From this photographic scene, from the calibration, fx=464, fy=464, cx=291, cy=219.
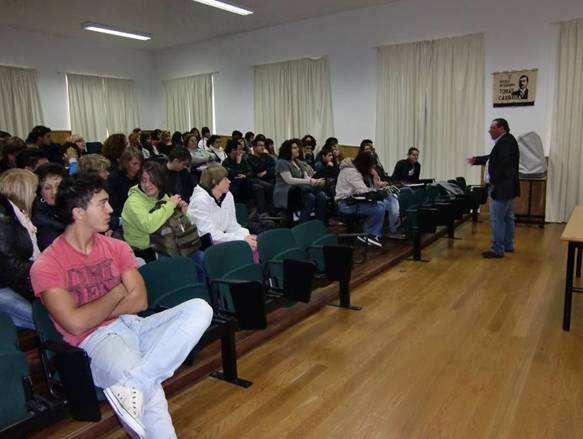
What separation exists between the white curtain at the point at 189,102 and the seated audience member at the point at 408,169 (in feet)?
18.1

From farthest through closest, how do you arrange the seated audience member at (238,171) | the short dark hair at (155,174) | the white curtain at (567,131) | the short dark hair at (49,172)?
the white curtain at (567,131), the seated audience member at (238,171), the short dark hair at (155,174), the short dark hair at (49,172)

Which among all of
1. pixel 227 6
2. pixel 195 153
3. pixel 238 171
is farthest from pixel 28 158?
pixel 227 6

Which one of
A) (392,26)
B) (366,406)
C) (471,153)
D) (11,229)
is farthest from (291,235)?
(392,26)

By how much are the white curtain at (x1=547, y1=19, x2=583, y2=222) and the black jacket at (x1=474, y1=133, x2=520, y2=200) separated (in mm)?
2552

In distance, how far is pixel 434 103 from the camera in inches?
310

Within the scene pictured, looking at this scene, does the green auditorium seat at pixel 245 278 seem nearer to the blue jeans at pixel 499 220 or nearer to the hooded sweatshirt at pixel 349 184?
the hooded sweatshirt at pixel 349 184

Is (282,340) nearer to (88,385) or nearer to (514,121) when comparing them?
(88,385)

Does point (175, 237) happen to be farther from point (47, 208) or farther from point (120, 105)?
point (120, 105)

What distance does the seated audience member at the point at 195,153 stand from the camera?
7.18m

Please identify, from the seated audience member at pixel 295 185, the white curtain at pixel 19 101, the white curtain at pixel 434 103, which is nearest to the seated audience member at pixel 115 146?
the seated audience member at pixel 295 185

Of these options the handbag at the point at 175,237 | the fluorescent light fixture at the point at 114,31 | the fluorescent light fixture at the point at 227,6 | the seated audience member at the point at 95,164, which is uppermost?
the fluorescent light fixture at the point at 114,31

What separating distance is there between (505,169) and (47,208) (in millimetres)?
4188

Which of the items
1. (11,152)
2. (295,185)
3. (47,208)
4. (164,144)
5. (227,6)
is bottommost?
(295,185)

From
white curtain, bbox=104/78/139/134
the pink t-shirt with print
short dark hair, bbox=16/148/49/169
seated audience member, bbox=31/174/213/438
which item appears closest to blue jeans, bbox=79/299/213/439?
seated audience member, bbox=31/174/213/438
